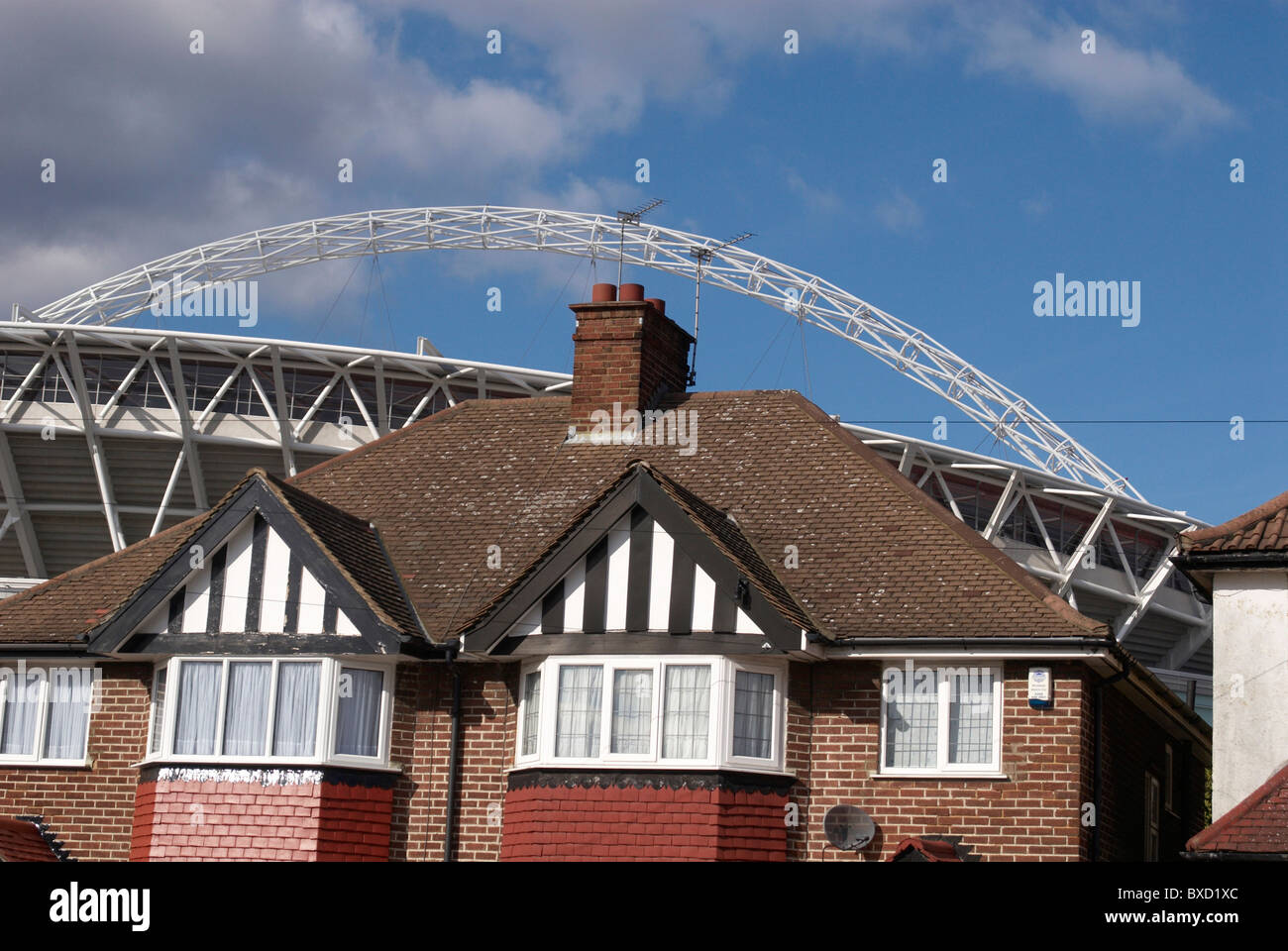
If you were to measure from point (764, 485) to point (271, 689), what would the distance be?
23.9 feet

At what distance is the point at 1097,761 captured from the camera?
21234 millimetres

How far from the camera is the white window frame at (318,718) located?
21.4 m

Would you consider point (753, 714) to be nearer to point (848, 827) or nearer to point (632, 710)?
point (632, 710)

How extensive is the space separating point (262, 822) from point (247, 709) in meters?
1.41

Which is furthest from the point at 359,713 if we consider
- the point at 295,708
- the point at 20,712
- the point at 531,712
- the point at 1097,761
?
the point at 1097,761

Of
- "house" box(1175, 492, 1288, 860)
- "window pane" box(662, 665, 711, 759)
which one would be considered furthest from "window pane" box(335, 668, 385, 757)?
"house" box(1175, 492, 1288, 860)

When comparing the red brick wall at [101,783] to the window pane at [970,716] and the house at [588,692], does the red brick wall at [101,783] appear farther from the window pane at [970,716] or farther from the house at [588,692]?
the window pane at [970,716]

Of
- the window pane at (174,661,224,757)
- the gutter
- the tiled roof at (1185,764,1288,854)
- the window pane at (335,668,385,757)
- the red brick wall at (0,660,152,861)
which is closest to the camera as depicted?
the gutter

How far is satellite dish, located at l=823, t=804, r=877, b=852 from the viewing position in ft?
67.1

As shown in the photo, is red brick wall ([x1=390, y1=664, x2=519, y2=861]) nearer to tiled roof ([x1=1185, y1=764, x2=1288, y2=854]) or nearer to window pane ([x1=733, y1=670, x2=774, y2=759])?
window pane ([x1=733, y1=670, x2=774, y2=759])

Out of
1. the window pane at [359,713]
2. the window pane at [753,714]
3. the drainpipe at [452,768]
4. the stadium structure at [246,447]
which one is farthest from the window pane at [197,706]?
the stadium structure at [246,447]

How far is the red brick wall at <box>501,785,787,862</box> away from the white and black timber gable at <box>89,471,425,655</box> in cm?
265
